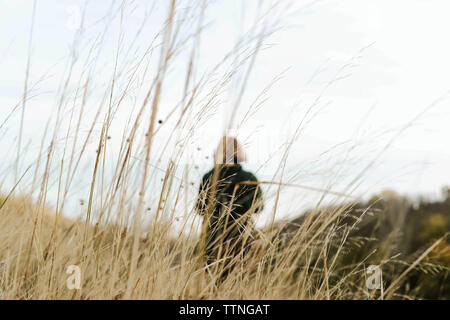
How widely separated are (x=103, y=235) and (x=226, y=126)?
Answer: 0.54 m

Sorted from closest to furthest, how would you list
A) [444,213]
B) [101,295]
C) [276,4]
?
[101,295] < [276,4] < [444,213]

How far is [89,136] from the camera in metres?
1.50

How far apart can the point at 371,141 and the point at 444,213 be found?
12.7ft

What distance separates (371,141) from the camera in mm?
1605
